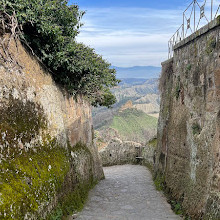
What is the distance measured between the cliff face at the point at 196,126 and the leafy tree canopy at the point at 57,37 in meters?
3.44

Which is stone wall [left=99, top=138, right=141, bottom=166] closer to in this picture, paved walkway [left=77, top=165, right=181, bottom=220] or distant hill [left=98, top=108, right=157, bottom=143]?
paved walkway [left=77, top=165, right=181, bottom=220]

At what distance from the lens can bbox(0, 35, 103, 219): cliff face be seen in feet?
15.6

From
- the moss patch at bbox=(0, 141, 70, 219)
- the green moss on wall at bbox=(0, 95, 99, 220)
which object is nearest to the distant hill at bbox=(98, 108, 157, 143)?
the green moss on wall at bbox=(0, 95, 99, 220)

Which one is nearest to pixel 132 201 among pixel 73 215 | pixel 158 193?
pixel 158 193

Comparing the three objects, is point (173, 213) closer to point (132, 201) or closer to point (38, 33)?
point (132, 201)

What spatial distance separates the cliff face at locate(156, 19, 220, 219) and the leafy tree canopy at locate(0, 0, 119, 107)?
344 cm

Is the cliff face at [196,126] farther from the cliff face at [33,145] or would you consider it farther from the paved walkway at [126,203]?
the cliff face at [33,145]

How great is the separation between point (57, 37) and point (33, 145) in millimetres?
3529

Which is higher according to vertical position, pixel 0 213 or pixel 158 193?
pixel 0 213

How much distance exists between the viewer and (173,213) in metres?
8.11

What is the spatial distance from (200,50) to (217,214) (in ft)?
15.0

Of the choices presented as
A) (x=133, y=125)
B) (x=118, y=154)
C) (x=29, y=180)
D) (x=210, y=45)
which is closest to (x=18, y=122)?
(x=29, y=180)

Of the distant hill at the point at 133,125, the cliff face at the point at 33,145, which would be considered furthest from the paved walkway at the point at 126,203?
the distant hill at the point at 133,125

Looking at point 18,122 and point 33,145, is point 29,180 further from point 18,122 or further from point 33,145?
point 18,122
